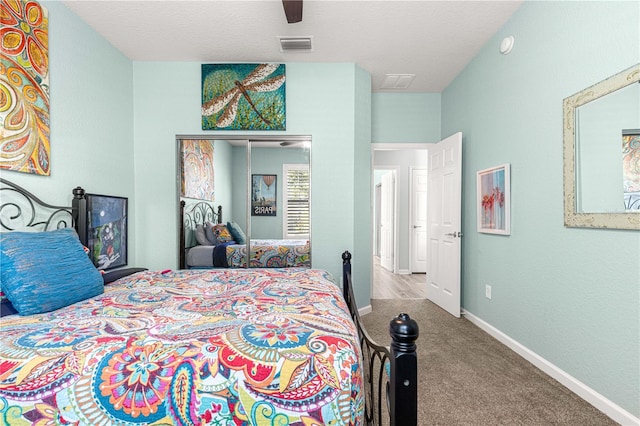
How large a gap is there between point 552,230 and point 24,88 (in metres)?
3.79

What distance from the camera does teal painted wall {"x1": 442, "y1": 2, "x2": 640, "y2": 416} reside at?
170 centimetres

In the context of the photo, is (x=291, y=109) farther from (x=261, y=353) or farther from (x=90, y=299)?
(x=261, y=353)

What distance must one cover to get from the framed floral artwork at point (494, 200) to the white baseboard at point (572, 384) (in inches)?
37.6

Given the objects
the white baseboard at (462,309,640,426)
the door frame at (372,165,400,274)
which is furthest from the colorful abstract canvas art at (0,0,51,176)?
the door frame at (372,165,400,274)

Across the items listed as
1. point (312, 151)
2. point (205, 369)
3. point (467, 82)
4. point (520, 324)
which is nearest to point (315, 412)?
point (205, 369)

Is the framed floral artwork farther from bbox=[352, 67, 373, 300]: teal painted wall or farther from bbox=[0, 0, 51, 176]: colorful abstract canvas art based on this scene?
bbox=[0, 0, 51, 176]: colorful abstract canvas art

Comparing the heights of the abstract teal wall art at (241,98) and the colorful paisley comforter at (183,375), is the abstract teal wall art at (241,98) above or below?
above

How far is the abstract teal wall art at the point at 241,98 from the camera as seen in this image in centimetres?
347

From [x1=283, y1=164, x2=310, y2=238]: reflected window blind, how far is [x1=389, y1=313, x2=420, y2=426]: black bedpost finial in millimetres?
2679

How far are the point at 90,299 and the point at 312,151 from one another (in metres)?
2.47

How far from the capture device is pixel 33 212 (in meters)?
2.17

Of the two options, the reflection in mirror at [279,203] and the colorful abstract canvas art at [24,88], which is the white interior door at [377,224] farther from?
the colorful abstract canvas art at [24,88]

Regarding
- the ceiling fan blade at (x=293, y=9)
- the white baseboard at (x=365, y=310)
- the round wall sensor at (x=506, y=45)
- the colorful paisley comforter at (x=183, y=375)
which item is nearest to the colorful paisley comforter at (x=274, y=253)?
the white baseboard at (x=365, y=310)

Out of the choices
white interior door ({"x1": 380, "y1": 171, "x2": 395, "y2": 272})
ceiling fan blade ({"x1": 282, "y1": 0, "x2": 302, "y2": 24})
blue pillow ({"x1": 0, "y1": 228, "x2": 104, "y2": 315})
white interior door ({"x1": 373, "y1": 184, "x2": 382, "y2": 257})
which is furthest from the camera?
white interior door ({"x1": 373, "y1": 184, "x2": 382, "y2": 257})
